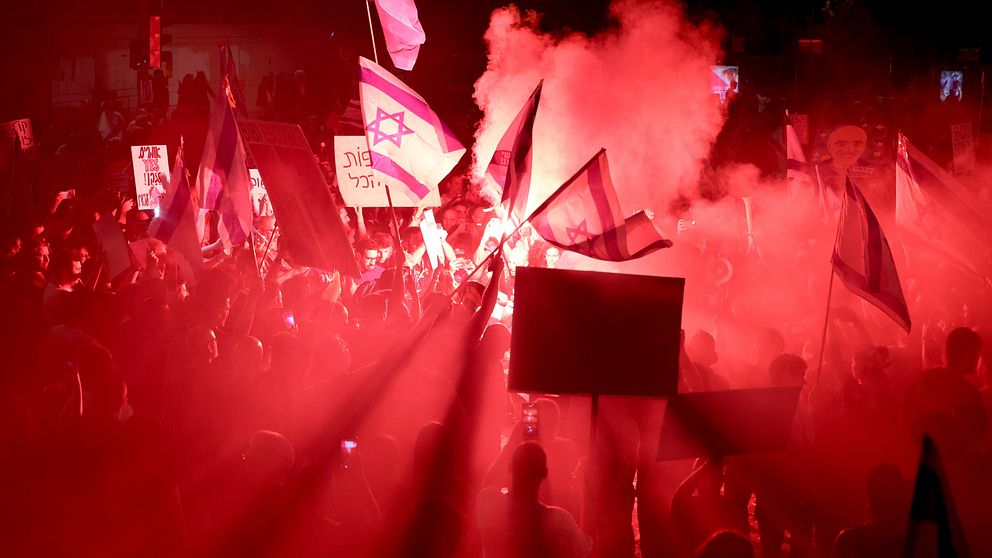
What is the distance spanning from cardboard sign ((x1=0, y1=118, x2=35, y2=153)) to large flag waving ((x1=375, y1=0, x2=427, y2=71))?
4.76m

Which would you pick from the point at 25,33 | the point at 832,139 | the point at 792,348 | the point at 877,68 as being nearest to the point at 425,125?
the point at 792,348

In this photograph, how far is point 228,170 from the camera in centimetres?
867

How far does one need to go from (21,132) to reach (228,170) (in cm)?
552

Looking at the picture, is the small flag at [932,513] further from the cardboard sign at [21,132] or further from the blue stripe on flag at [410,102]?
the cardboard sign at [21,132]

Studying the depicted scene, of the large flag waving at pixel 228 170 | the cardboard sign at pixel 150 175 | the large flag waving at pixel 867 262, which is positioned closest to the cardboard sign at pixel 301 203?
the large flag waving at pixel 228 170

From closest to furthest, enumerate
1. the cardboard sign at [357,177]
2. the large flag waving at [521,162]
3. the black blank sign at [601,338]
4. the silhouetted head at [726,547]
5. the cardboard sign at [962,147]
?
1. the silhouetted head at [726,547]
2. the black blank sign at [601,338]
3. the large flag waving at [521,162]
4. the cardboard sign at [357,177]
5. the cardboard sign at [962,147]

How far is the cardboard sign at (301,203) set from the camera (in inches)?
274

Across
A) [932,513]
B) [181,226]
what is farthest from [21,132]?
[932,513]

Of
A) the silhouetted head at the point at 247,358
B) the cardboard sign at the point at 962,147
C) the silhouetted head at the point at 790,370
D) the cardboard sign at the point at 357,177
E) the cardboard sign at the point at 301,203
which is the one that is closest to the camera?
the silhouetted head at the point at 790,370

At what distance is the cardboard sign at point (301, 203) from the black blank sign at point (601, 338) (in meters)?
2.09

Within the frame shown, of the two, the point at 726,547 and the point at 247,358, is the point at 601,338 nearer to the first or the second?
the point at 726,547

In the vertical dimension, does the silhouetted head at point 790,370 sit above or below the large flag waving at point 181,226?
below

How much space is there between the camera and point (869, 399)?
682 cm

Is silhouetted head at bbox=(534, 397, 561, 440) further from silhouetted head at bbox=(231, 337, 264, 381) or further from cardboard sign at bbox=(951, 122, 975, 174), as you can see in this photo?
cardboard sign at bbox=(951, 122, 975, 174)
